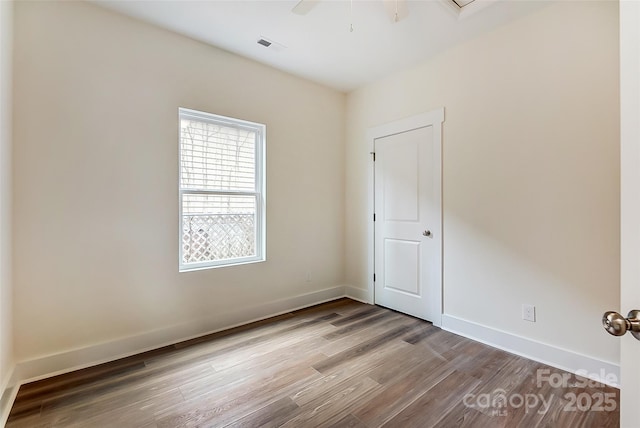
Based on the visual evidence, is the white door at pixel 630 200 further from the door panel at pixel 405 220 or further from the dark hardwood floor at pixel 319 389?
the door panel at pixel 405 220

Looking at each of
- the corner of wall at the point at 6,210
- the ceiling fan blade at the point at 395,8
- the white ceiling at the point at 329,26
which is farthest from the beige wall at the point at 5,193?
the ceiling fan blade at the point at 395,8

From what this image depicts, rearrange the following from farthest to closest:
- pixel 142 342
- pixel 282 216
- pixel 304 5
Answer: pixel 282 216 → pixel 142 342 → pixel 304 5

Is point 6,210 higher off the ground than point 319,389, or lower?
Result: higher

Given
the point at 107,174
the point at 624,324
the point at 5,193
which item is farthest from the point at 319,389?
the point at 5,193

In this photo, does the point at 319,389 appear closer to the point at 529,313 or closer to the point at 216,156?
the point at 529,313

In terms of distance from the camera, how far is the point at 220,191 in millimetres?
2941

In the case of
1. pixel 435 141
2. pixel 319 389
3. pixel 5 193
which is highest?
pixel 435 141

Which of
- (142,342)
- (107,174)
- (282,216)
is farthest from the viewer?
(282,216)

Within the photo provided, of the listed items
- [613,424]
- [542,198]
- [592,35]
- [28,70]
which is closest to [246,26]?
[28,70]

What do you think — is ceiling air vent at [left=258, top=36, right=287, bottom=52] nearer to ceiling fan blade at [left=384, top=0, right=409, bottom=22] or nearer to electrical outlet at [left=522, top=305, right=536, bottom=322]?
ceiling fan blade at [left=384, top=0, right=409, bottom=22]

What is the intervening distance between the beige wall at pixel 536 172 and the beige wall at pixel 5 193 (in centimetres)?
336

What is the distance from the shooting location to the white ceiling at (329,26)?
88.9 inches

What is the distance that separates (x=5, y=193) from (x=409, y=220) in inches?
132

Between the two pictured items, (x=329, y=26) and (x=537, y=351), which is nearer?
(x=537, y=351)
